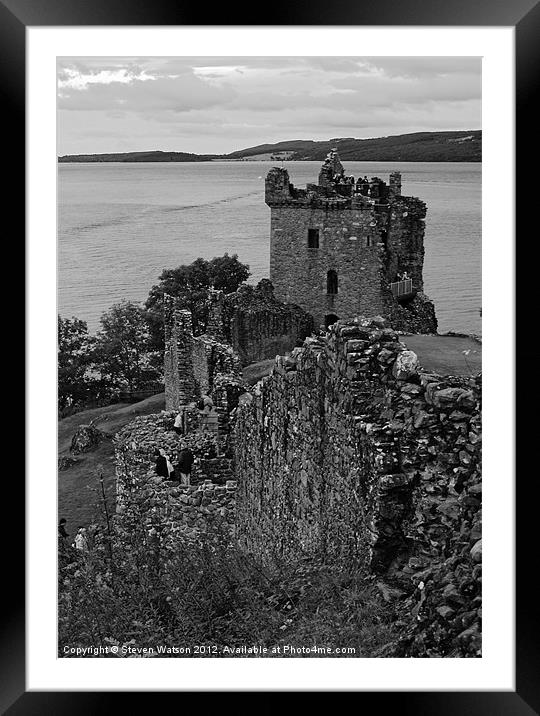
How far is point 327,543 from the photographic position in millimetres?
10477

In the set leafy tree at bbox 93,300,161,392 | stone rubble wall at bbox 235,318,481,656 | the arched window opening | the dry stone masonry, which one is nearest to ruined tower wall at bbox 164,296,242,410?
the dry stone masonry

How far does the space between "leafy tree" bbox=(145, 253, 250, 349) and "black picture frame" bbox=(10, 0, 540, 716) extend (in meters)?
6.59

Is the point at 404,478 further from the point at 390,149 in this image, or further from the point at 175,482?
the point at 175,482

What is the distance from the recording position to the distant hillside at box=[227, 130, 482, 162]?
36.8 feet

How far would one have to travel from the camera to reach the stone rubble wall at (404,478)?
9.02 m

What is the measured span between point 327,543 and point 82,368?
13.2 ft

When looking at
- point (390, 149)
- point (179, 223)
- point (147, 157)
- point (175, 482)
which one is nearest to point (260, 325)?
point (179, 223)

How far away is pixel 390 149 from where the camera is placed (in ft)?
44.3

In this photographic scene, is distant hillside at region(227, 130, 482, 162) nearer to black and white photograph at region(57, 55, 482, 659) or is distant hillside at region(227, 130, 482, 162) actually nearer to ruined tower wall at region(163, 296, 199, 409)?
black and white photograph at region(57, 55, 482, 659)

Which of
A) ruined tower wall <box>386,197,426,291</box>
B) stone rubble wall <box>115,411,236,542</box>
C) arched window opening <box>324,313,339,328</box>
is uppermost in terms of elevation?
ruined tower wall <box>386,197,426,291</box>

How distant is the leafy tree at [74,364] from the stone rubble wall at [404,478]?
2.75 m
